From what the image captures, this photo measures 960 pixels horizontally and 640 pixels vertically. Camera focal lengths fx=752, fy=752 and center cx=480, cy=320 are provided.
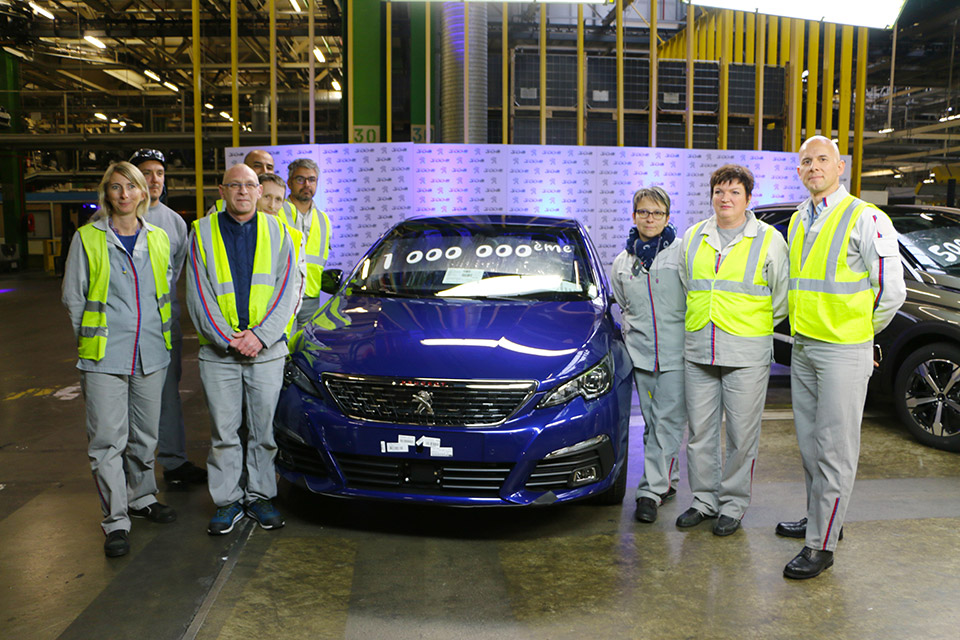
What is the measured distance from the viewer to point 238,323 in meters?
3.36

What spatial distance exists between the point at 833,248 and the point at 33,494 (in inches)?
161

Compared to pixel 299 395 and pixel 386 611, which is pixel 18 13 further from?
pixel 386 611

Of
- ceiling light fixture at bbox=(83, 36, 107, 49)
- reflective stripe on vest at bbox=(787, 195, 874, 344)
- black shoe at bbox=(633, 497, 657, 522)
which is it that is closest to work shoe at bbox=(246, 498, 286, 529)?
black shoe at bbox=(633, 497, 657, 522)

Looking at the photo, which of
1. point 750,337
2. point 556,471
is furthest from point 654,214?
point 556,471

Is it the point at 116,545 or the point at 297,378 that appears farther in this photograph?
the point at 297,378

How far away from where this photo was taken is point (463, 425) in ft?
10.0

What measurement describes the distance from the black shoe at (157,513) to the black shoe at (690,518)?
239 cm

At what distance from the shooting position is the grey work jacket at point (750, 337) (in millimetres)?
3305

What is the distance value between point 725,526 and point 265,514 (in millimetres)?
2103

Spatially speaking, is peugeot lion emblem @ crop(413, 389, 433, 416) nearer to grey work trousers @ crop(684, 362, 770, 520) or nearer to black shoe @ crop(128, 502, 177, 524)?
grey work trousers @ crop(684, 362, 770, 520)

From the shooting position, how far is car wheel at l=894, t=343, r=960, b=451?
468 cm

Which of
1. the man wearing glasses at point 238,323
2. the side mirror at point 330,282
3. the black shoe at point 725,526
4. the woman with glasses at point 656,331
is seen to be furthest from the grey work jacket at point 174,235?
the black shoe at point 725,526

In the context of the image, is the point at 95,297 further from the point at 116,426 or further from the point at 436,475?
the point at 436,475

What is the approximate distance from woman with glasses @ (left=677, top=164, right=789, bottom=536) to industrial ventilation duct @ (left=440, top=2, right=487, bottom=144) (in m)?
5.27
